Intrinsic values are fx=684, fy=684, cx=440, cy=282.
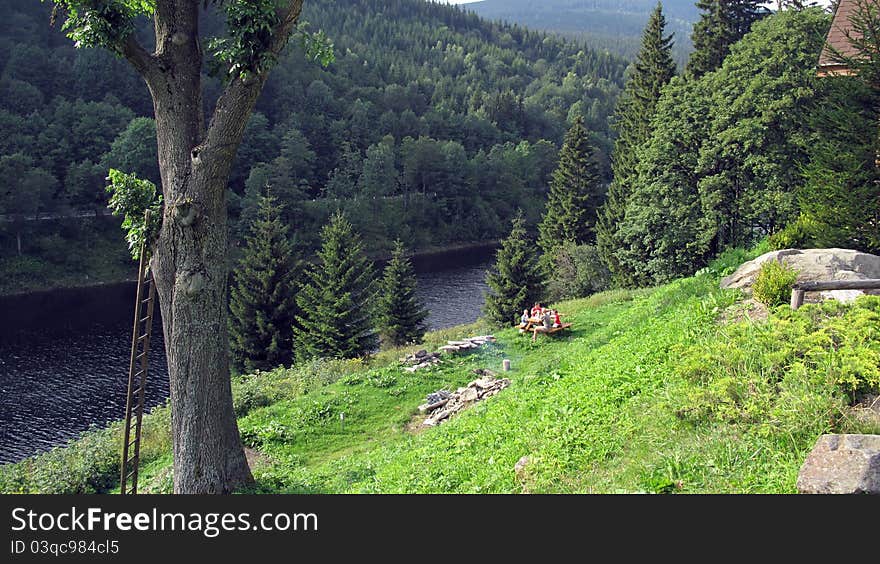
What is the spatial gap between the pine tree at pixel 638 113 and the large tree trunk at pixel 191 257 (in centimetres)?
3322

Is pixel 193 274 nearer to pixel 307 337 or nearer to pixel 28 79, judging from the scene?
pixel 307 337

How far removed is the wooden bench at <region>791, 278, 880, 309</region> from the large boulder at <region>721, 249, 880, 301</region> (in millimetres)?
2346

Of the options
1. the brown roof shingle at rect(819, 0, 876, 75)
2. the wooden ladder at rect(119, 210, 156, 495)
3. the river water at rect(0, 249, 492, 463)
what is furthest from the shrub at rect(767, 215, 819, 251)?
the river water at rect(0, 249, 492, 463)

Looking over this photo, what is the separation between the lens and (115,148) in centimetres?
6794

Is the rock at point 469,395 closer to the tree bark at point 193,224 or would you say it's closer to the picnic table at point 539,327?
the picnic table at point 539,327

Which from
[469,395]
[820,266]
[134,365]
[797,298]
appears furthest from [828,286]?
[134,365]

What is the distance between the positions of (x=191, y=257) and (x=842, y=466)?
868cm

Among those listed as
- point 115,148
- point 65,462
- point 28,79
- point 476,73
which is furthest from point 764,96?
point 476,73

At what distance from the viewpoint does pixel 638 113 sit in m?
44.0

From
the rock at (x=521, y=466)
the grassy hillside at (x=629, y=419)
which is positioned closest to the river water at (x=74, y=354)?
the grassy hillside at (x=629, y=419)

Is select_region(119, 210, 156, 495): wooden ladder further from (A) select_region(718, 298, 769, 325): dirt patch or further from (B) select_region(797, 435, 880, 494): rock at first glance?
(A) select_region(718, 298, 769, 325): dirt patch

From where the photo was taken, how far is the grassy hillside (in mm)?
7742

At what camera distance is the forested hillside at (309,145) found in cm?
6631

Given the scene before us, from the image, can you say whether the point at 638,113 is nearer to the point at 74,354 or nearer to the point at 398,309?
the point at 398,309
